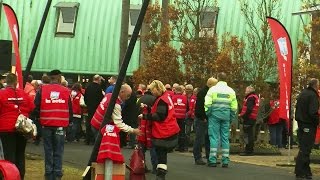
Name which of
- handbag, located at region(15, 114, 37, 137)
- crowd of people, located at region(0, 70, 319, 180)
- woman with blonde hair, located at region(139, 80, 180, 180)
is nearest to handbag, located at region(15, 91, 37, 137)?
handbag, located at region(15, 114, 37, 137)

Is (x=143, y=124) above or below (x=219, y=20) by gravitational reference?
below

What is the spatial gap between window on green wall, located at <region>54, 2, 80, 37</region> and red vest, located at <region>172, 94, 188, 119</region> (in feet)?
77.9

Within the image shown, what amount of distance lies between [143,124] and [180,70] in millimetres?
15244

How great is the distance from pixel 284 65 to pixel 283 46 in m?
0.53

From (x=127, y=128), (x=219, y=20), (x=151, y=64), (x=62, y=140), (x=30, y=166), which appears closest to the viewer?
(x=127, y=128)

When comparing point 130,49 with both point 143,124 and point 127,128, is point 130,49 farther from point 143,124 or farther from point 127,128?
point 143,124

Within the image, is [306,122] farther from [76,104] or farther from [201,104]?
[76,104]

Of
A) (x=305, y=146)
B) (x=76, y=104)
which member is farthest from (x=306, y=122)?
(x=76, y=104)

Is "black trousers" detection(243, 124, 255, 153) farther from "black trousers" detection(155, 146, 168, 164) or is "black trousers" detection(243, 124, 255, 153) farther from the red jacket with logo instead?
the red jacket with logo

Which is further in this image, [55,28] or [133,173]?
[55,28]

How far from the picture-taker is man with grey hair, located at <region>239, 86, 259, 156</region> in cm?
2423

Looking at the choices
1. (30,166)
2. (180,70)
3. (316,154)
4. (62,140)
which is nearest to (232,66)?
(180,70)

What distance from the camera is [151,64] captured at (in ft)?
100.0

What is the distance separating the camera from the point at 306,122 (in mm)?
17281
